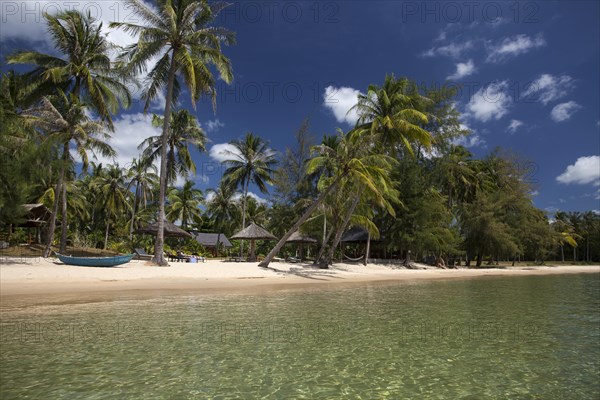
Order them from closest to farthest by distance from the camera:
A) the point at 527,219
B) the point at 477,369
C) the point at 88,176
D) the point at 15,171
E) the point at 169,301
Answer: the point at 477,369 < the point at 169,301 < the point at 15,171 < the point at 527,219 < the point at 88,176

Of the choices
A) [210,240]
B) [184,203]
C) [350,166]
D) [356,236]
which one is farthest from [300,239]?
[210,240]

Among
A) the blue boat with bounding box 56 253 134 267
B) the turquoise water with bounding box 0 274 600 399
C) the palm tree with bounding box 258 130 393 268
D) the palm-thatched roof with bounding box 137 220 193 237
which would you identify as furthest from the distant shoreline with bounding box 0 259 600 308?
the palm-thatched roof with bounding box 137 220 193 237

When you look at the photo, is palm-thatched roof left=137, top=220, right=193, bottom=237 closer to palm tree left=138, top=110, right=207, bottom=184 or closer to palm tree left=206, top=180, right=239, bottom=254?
palm tree left=138, top=110, right=207, bottom=184

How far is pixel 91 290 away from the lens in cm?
1312

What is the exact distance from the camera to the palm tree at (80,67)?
2102 cm

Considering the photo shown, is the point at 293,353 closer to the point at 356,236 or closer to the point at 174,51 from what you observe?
the point at 174,51

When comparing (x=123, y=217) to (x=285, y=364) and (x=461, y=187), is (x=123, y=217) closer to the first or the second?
(x=461, y=187)

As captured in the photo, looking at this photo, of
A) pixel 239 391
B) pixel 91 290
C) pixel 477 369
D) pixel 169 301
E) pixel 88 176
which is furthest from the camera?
pixel 88 176

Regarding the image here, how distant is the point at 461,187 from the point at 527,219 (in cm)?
775

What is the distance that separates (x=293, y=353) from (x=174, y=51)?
61.4ft

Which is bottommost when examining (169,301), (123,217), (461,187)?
(169,301)

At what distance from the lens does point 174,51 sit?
1994cm

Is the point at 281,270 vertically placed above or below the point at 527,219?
below

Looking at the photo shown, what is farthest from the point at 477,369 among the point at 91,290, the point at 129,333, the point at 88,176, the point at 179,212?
the point at 88,176
